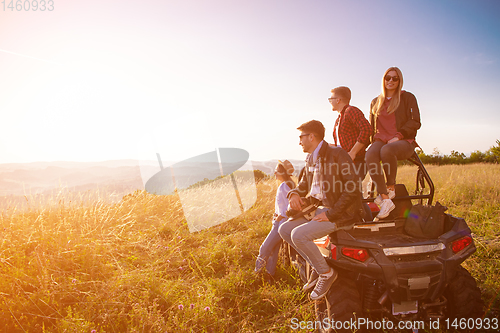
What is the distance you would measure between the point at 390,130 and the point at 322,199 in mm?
1693

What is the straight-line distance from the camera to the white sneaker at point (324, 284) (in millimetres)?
2820

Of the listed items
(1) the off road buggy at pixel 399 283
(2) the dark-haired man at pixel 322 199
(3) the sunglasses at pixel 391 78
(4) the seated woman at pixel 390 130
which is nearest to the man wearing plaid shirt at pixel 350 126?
(4) the seated woman at pixel 390 130

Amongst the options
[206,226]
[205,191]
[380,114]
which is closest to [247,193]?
[205,191]

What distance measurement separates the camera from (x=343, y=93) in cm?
461

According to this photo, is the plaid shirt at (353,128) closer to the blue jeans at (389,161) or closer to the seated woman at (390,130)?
the seated woman at (390,130)

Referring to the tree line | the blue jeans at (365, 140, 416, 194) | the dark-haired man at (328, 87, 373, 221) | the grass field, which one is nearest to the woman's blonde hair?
the dark-haired man at (328, 87, 373, 221)

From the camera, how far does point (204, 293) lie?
→ 12.1ft

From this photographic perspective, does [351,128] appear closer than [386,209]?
No

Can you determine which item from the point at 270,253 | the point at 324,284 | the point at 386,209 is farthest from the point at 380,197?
the point at 270,253

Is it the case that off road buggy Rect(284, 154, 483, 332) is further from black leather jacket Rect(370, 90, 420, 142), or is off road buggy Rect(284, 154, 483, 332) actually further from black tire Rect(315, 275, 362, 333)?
black leather jacket Rect(370, 90, 420, 142)

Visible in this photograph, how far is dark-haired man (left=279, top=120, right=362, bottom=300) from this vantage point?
3.01m

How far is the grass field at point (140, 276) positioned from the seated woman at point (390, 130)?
6.20 feet

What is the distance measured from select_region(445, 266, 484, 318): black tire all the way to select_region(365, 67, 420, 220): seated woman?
113cm

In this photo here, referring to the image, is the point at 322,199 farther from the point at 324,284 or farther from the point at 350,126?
the point at 350,126
